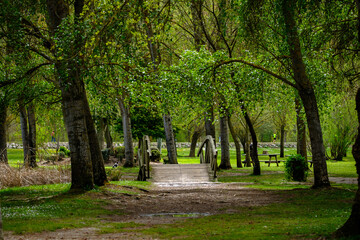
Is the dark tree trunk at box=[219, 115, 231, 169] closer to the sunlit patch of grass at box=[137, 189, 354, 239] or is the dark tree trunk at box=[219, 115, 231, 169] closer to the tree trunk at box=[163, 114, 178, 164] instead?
the tree trunk at box=[163, 114, 178, 164]

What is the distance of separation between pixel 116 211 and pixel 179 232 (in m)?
4.25

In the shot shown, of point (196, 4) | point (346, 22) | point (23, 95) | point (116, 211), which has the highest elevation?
point (196, 4)

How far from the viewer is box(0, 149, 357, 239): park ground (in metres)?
8.92

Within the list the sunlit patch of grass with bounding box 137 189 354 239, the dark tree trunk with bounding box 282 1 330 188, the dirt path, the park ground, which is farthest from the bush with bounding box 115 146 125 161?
the sunlit patch of grass with bounding box 137 189 354 239

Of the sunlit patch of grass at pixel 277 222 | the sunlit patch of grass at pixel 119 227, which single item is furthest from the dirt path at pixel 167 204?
the sunlit patch of grass at pixel 277 222

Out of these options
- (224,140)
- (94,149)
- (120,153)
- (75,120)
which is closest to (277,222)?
(75,120)

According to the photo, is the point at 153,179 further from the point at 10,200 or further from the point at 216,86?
the point at 10,200

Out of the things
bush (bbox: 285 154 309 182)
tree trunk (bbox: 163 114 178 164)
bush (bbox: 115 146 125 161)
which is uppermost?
tree trunk (bbox: 163 114 178 164)

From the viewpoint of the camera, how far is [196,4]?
2623cm

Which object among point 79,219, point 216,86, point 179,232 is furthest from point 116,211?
point 216,86

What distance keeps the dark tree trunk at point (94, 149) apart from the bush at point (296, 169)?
8.52 meters

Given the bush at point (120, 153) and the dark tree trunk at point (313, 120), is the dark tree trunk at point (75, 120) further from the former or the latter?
the bush at point (120, 153)

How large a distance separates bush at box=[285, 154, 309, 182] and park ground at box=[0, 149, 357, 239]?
3847mm

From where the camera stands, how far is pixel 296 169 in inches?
839
